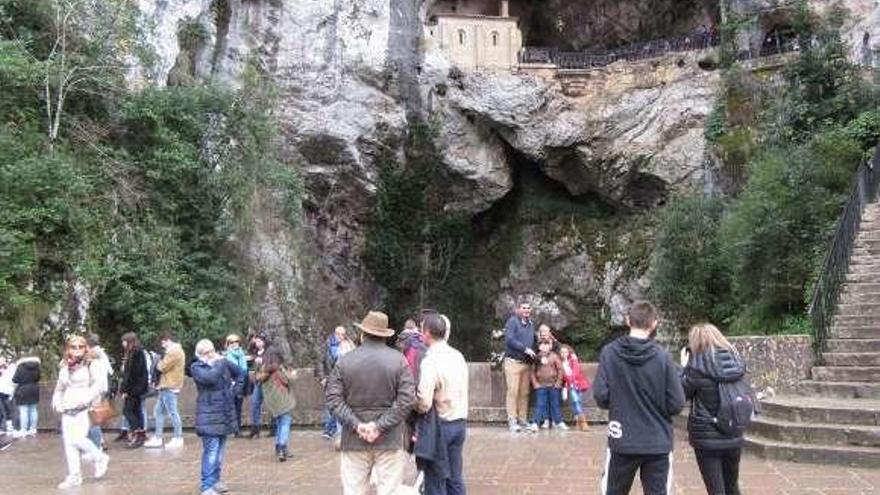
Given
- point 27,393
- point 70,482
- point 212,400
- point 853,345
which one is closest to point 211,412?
point 212,400

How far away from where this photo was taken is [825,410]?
9.16 meters

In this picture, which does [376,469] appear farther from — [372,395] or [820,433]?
[820,433]

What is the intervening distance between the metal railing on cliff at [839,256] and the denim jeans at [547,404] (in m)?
3.83

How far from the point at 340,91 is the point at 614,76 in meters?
10.8

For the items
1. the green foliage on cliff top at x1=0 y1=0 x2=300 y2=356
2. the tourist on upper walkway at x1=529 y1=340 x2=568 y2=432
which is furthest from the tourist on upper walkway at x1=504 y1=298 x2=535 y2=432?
the green foliage on cliff top at x1=0 y1=0 x2=300 y2=356

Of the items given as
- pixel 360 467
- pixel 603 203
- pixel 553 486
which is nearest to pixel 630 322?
pixel 360 467

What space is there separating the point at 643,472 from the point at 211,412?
14.5 ft

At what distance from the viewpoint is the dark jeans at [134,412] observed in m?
11.3

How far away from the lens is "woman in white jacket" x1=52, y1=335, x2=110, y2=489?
8.09 meters

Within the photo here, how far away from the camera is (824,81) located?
834 inches

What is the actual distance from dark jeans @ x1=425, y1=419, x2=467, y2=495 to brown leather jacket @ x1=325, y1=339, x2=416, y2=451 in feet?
1.91

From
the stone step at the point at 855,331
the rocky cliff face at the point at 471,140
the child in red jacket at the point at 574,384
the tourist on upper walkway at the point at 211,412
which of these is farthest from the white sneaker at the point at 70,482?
the rocky cliff face at the point at 471,140

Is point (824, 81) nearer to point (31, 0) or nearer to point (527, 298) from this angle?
point (527, 298)

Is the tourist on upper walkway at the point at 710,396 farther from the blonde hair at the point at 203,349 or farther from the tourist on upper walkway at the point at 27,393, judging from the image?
the tourist on upper walkway at the point at 27,393
